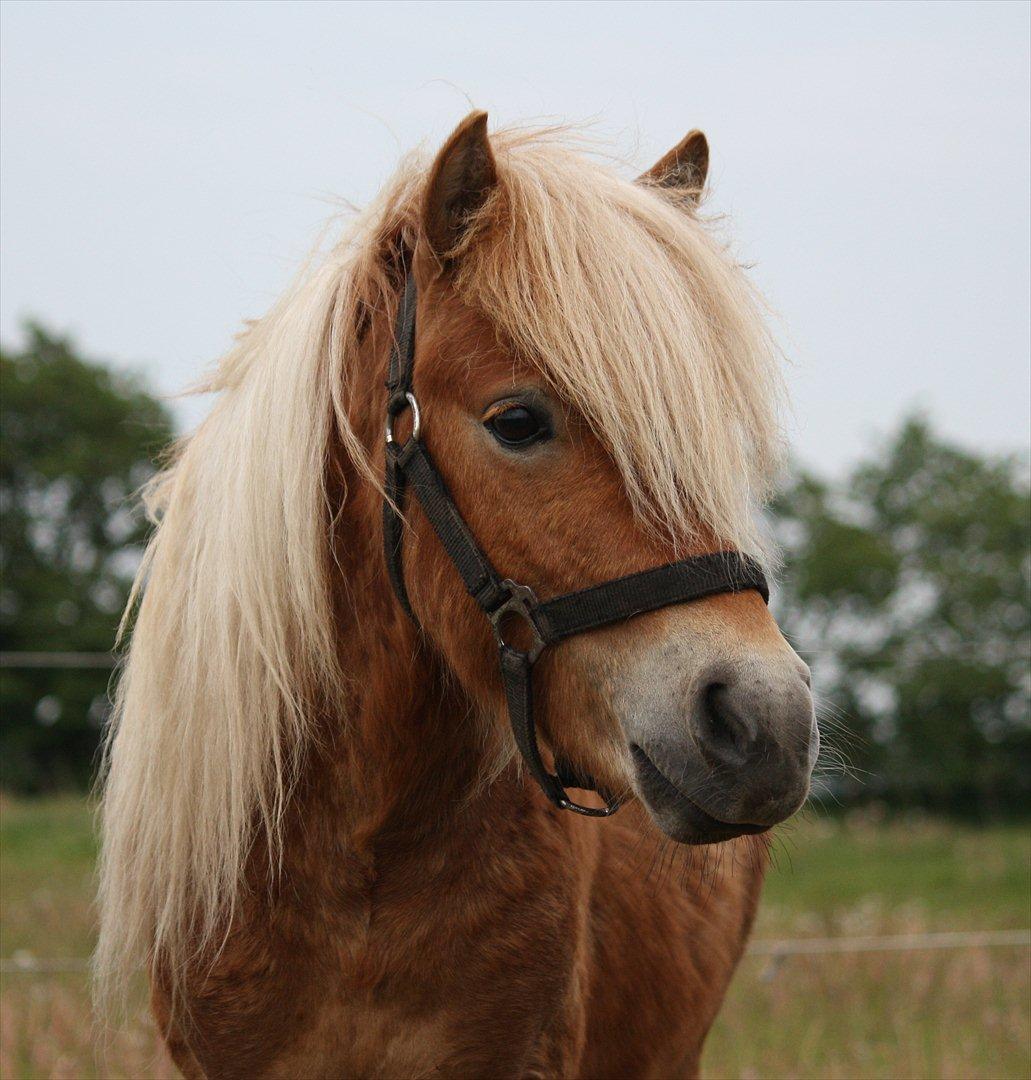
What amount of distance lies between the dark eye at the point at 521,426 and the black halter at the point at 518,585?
0.16 meters

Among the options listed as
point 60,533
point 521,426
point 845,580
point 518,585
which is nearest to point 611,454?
point 521,426

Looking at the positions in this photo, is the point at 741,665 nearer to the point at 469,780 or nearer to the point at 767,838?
the point at 767,838

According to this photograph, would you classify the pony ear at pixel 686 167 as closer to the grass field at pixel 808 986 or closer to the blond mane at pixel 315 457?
the blond mane at pixel 315 457

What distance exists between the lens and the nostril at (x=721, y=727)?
5.74ft

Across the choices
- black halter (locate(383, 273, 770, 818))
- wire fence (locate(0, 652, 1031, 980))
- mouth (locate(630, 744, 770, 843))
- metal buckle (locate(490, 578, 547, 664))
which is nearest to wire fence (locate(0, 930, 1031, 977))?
wire fence (locate(0, 652, 1031, 980))

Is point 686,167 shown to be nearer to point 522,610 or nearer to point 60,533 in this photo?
point 522,610

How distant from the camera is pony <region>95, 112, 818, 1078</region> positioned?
6.38ft

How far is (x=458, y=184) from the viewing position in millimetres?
2154

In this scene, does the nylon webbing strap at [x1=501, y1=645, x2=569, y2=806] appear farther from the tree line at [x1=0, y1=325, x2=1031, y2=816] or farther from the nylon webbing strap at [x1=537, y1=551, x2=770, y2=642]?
the tree line at [x1=0, y1=325, x2=1031, y2=816]

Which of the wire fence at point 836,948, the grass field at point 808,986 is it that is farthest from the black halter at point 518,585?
the wire fence at point 836,948

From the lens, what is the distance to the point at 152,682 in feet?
8.02

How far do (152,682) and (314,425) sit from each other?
0.65 m

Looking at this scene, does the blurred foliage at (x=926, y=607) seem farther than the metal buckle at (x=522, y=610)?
Yes

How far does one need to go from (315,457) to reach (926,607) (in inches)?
1132
